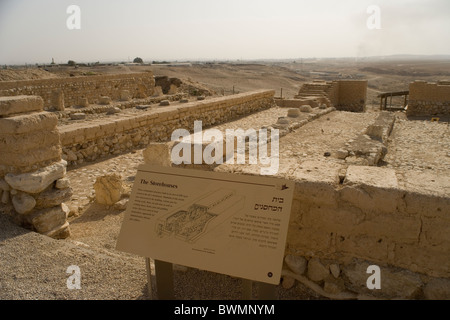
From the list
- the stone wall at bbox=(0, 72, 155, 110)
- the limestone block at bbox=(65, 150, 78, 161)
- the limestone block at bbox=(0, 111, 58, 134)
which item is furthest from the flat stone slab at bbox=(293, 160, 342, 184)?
the stone wall at bbox=(0, 72, 155, 110)

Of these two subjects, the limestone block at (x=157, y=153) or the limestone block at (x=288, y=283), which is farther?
the limestone block at (x=157, y=153)

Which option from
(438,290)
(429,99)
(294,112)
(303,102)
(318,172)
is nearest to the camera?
(438,290)

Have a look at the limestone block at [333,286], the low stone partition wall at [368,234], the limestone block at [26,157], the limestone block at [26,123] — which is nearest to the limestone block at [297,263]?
the low stone partition wall at [368,234]

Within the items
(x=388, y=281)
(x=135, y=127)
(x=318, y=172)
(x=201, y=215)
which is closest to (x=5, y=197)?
(x=201, y=215)

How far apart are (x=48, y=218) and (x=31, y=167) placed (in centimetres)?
66

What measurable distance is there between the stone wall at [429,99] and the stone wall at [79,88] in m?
14.4

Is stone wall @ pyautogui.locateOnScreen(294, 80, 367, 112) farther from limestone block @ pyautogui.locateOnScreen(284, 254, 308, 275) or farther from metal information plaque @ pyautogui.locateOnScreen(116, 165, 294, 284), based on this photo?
metal information plaque @ pyautogui.locateOnScreen(116, 165, 294, 284)

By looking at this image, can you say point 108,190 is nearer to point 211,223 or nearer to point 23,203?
point 23,203

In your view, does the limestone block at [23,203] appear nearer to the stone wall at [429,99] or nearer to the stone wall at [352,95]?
the stone wall at [352,95]

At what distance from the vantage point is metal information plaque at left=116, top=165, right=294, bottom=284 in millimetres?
2289

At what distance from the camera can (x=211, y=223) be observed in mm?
2469

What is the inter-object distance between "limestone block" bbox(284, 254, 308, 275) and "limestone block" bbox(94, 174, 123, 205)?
342 cm

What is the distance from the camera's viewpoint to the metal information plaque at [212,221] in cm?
229

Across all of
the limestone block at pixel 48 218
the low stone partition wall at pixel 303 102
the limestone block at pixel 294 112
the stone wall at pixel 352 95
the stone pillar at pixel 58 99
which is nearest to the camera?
the limestone block at pixel 48 218
